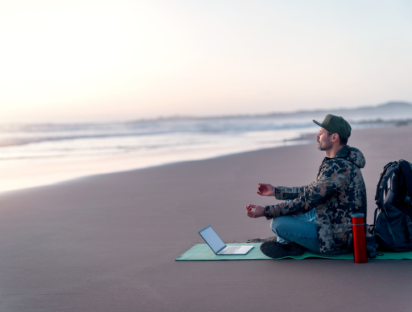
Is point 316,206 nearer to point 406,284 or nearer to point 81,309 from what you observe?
point 406,284

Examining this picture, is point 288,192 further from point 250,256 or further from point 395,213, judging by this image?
point 395,213

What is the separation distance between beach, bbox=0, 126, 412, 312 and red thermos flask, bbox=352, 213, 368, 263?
3.5 inches

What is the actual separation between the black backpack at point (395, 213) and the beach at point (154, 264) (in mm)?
275

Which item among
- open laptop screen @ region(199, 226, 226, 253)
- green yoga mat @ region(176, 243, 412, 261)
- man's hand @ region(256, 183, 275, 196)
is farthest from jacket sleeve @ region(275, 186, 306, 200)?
open laptop screen @ region(199, 226, 226, 253)

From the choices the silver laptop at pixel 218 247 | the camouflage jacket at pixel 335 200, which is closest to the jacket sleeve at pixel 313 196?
the camouflage jacket at pixel 335 200

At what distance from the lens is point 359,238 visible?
3738 millimetres

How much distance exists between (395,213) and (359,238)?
51cm

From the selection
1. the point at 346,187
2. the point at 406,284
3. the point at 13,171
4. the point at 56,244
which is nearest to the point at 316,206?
the point at 346,187

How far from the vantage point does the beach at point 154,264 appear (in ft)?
10.7

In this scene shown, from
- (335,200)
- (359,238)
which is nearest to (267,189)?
(335,200)

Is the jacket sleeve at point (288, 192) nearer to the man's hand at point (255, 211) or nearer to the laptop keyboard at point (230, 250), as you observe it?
the man's hand at point (255, 211)

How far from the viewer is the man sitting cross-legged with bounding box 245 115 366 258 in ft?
12.2

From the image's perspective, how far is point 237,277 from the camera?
372cm

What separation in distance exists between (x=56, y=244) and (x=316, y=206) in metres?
3.15
